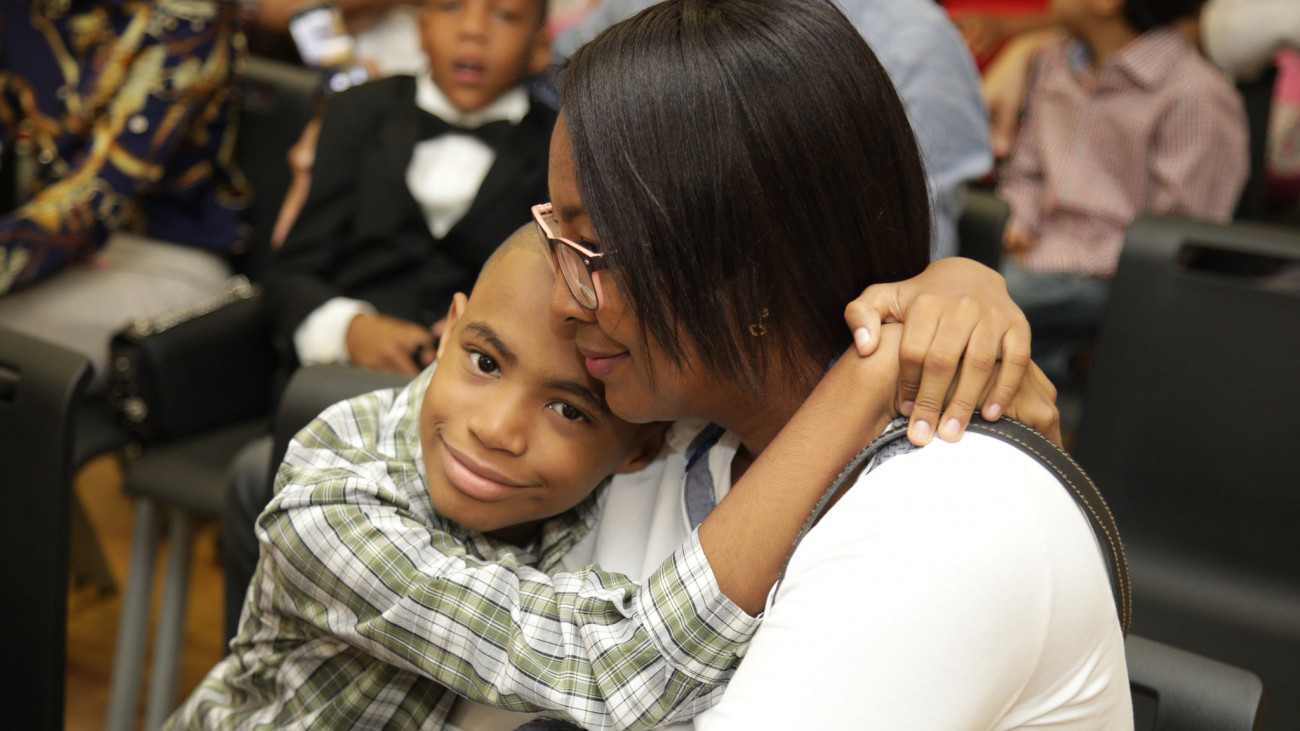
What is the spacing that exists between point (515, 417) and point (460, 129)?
118 cm

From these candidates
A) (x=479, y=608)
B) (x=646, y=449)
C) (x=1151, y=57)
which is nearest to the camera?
(x=479, y=608)

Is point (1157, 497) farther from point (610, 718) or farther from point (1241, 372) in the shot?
point (610, 718)

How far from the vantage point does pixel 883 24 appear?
1.92 metres

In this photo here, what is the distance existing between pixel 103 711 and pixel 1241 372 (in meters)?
2.14

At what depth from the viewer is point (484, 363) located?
113 cm

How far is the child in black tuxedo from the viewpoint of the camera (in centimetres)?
200

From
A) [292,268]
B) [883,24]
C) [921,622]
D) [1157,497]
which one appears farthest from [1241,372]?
[292,268]

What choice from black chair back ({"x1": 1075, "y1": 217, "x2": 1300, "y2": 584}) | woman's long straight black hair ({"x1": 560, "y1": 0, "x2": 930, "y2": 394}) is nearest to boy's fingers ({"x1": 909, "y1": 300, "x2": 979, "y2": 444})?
woman's long straight black hair ({"x1": 560, "y1": 0, "x2": 930, "y2": 394})

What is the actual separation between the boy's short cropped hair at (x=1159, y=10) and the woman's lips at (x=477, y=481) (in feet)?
7.16

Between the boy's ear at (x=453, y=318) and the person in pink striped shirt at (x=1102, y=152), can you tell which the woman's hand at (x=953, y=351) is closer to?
the boy's ear at (x=453, y=318)

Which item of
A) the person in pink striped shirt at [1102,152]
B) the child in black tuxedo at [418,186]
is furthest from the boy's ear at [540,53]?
the person in pink striped shirt at [1102,152]

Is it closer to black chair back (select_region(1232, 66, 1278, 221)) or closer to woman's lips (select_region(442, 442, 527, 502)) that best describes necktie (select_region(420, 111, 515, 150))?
woman's lips (select_region(442, 442, 527, 502))

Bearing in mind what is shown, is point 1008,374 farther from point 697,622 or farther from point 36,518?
point 36,518

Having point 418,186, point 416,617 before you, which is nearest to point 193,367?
point 418,186
